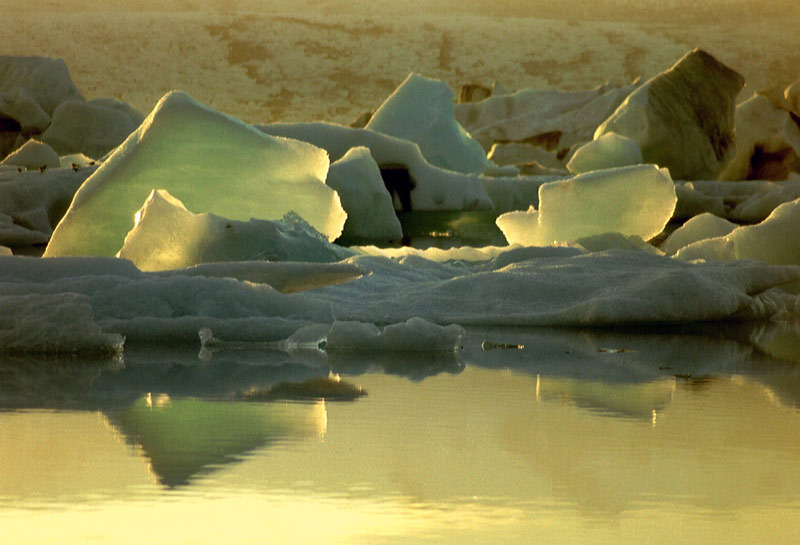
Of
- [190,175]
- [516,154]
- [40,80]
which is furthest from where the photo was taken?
[516,154]

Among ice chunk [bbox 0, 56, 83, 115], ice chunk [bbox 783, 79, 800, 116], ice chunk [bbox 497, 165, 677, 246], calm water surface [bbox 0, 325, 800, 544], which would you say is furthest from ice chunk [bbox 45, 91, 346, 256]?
ice chunk [bbox 0, 56, 83, 115]

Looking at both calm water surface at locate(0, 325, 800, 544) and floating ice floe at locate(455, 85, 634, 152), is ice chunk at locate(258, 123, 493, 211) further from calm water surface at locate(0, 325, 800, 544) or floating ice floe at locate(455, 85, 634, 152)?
floating ice floe at locate(455, 85, 634, 152)

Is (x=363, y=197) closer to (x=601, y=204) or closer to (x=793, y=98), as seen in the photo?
(x=601, y=204)

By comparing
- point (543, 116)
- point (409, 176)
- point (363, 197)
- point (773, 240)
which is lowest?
point (543, 116)

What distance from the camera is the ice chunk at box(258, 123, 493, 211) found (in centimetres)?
1298

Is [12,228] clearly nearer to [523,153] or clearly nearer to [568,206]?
[568,206]

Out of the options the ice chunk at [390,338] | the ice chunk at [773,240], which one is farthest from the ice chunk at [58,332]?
the ice chunk at [773,240]

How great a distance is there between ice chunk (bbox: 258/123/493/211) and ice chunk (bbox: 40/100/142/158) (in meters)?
6.81

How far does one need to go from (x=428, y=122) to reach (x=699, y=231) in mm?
9358

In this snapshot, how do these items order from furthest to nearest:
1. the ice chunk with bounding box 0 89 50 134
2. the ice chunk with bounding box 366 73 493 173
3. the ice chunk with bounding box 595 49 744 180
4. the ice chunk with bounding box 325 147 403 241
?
the ice chunk with bounding box 0 89 50 134
the ice chunk with bounding box 595 49 744 180
the ice chunk with bounding box 366 73 493 173
the ice chunk with bounding box 325 147 403 241

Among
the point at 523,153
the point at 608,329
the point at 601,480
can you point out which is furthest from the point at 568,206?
the point at 523,153

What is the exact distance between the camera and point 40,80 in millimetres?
25188

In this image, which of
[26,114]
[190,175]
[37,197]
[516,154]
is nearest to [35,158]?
[37,197]

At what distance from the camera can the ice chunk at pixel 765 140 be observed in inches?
909
